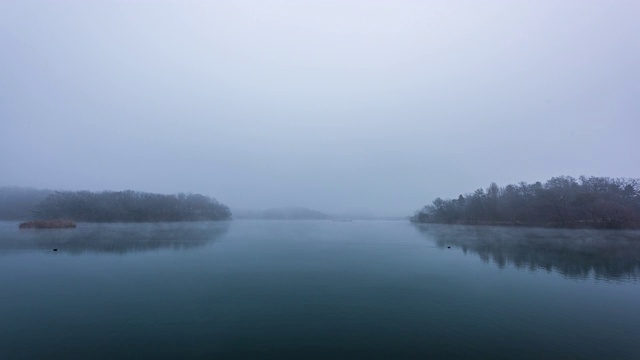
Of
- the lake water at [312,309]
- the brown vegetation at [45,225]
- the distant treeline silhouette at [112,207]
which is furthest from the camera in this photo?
the distant treeline silhouette at [112,207]

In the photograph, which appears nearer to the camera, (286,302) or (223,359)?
(223,359)

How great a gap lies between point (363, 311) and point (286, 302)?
3102mm

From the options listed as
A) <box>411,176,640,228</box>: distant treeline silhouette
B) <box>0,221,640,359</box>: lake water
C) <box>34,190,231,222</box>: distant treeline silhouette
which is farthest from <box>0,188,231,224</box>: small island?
<box>411,176,640,228</box>: distant treeline silhouette

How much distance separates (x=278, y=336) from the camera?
10.8 metres

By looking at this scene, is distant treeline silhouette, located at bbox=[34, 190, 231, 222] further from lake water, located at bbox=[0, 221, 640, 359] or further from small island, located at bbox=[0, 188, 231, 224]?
lake water, located at bbox=[0, 221, 640, 359]

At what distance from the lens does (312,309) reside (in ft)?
44.7

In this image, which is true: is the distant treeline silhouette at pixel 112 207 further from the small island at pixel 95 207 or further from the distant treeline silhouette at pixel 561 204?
the distant treeline silhouette at pixel 561 204

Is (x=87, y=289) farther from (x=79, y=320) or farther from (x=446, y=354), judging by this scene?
(x=446, y=354)

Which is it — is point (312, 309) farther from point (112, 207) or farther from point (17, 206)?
point (17, 206)

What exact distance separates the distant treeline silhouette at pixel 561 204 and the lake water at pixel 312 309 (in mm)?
45635

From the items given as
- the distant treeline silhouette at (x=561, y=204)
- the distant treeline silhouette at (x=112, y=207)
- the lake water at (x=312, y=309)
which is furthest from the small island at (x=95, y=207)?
the distant treeline silhouette at (x=561, y=204)

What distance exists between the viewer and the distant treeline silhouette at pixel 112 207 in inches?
3365

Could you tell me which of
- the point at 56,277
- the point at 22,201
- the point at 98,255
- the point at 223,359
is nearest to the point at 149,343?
the point at 223,359

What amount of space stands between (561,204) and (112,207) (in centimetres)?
10057
